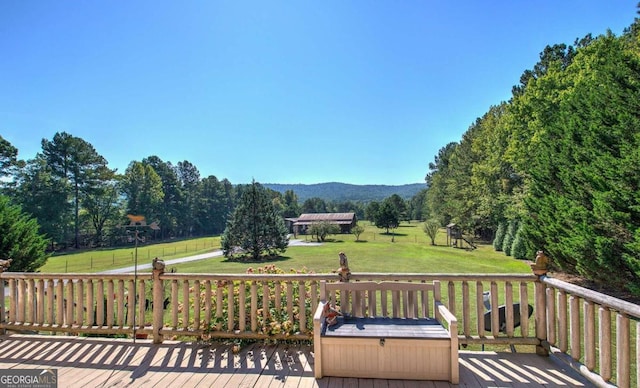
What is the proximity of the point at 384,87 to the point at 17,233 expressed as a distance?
12.9 meters

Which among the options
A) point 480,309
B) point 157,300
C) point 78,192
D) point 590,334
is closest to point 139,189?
point 78,192

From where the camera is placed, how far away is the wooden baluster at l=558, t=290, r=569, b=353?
3389 millimetres

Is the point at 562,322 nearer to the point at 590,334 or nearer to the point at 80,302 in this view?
the point at 590,334

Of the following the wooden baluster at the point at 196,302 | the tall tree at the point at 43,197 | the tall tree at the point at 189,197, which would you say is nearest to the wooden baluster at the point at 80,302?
the wooden baluster at the point at 196,302

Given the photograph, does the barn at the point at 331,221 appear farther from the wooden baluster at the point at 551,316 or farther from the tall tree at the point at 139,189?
the wooden baluster at the point at 551,316

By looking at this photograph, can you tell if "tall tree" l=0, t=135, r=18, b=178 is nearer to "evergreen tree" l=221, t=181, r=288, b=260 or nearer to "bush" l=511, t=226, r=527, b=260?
"evergreen tree" l=221, t=181, r=288, b=260

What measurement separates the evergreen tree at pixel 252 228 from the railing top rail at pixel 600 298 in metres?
19.8

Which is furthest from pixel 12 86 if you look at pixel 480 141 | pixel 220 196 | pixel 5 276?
pixel 220 196

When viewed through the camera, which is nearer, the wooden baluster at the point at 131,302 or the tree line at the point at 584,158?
the wooden baluster at the point at 131,302

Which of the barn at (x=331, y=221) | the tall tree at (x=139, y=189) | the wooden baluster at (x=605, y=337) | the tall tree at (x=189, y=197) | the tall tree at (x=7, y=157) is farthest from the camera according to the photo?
the tall tree at (x=189, y=197)

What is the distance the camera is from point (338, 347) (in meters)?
3.14

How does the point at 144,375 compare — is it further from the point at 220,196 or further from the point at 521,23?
the point at 220,196

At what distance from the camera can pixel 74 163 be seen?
40906 millimetres

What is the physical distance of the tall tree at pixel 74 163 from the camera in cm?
3991
